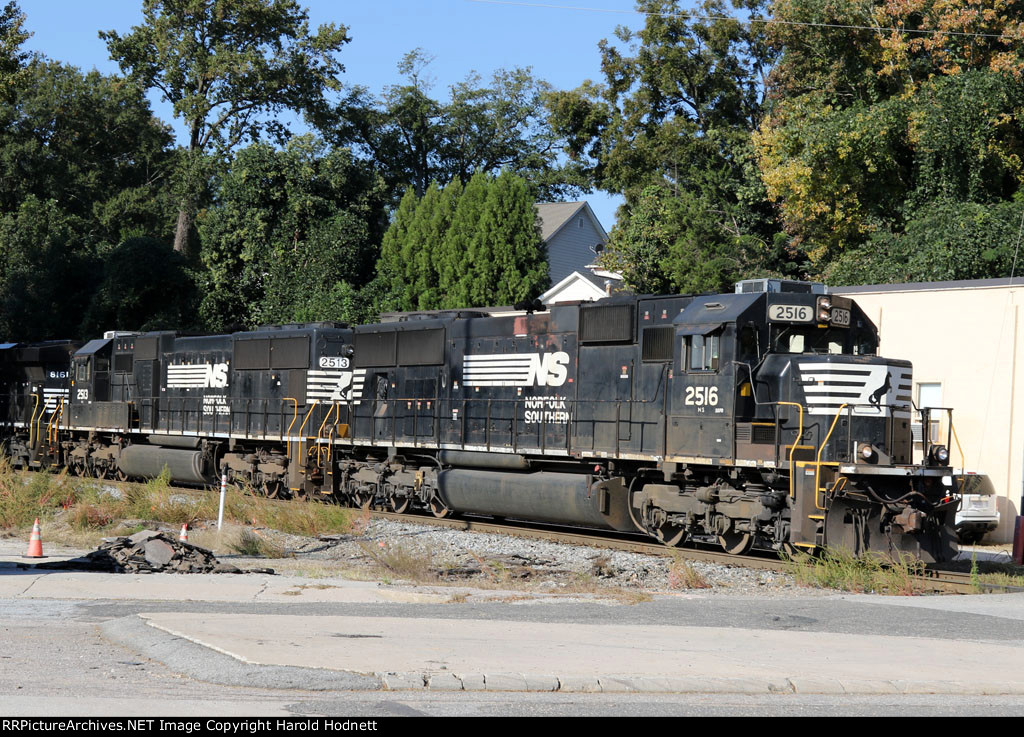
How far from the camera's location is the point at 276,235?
45.9 metres

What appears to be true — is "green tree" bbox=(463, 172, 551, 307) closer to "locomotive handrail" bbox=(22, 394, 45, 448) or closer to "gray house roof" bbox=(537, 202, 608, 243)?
"gray house roof" bbox=(537, 202, 608, 243)

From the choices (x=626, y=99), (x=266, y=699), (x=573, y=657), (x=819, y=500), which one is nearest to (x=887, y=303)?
(x=819, y=500)

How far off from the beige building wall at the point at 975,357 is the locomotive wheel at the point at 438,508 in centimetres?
894

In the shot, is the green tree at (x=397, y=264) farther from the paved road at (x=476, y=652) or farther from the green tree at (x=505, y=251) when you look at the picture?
the paved road at (x=476, y=652)

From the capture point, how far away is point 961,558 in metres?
17.5

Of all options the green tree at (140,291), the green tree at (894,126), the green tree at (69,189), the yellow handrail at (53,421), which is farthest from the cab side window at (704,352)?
the green tree at (69,189)

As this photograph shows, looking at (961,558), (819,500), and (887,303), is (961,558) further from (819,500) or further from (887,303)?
(887,303)

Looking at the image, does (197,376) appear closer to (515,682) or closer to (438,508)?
(438,508)

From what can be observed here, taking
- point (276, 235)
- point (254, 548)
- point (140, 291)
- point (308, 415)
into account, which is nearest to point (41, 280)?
point (140, 291)

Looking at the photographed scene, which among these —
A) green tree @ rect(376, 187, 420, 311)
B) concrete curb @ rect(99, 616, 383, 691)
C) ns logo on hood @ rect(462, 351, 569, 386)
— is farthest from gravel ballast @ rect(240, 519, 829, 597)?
green tree @ rect(376, 187, 420, 311)

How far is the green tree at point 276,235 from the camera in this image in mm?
45156

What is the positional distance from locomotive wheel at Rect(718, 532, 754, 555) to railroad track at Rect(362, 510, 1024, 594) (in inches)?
5.7

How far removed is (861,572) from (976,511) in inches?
253

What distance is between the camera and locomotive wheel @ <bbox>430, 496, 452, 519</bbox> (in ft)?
70.9
